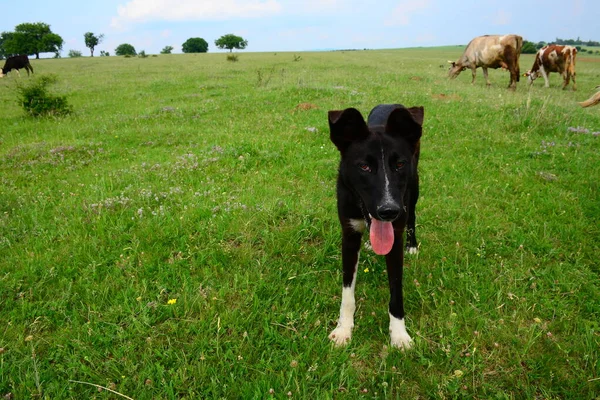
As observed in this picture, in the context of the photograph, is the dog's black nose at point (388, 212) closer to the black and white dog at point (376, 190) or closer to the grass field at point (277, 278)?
the black and white dog at point (376, 190)

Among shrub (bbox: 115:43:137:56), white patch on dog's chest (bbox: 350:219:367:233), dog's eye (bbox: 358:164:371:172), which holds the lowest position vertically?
white patch on dog's chest (bbox: 350:219:367:233)

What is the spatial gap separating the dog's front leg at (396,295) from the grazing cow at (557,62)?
2578 centimetres

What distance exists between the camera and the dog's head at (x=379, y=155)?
2.79m

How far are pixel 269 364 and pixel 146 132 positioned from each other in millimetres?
9434

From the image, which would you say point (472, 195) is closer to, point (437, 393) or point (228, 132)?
point (437, 393)

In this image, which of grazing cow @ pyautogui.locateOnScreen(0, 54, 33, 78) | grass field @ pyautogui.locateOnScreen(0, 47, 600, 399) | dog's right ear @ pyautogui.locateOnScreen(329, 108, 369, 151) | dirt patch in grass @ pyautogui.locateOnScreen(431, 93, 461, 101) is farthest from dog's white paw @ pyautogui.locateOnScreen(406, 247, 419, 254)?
grazing cow @ pyautogui.locateOnScreen(0, 54, 33, 78)

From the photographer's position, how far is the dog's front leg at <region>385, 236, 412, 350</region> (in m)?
3.19

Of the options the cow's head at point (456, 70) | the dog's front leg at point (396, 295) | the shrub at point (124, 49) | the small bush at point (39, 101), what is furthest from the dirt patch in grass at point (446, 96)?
the shrub at point (124, 49)

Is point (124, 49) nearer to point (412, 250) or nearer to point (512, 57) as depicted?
point (512, 57)

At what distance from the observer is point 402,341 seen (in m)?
3.15

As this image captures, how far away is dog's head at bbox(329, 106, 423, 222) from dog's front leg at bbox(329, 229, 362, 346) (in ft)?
1.70

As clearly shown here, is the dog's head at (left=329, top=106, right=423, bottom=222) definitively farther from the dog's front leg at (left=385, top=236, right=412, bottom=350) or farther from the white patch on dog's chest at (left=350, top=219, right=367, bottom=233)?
the dog's front leg at (left=385, top=236, right=412, bottom=350)

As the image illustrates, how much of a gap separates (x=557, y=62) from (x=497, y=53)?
4.34 m

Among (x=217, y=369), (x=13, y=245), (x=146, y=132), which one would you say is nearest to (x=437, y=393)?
(x=217, y=369)
